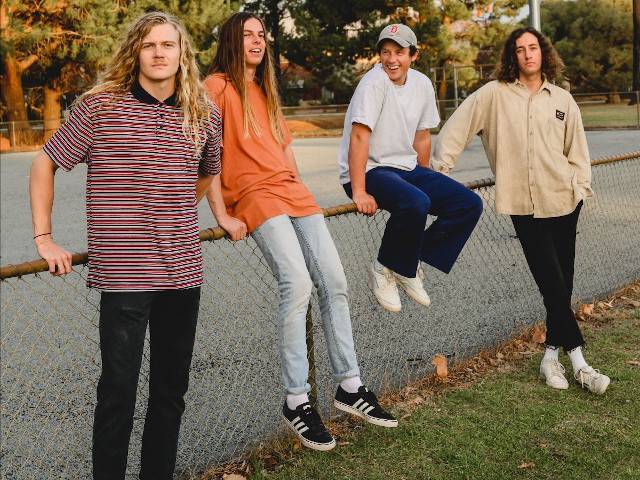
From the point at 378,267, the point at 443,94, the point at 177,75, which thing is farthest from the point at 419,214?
the point at 443,94

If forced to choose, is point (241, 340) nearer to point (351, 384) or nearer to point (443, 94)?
point (351, 384)

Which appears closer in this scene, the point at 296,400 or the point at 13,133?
the point at 296,400

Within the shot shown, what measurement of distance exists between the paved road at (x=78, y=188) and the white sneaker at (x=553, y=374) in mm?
7511

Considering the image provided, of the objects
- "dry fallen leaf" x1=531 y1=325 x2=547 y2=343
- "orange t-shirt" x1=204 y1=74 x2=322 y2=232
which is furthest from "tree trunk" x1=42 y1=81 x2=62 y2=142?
"orange t-shirt" x1=204 y1=74 x2=322 y2=232

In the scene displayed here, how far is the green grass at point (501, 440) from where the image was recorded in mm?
3617

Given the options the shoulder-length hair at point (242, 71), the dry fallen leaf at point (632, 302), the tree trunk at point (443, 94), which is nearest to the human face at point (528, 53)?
the shoulder-length hair at point (242, 71)

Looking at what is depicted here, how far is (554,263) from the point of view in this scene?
14.5 feet

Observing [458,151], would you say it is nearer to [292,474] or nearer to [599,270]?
[292,474]

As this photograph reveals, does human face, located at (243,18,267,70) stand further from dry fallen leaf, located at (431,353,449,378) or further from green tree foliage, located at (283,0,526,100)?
green tree foliage, located at (283,0,526,100)

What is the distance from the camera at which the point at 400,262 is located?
13.8ft

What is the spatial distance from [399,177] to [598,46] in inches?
1824

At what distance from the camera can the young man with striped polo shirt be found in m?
2.80

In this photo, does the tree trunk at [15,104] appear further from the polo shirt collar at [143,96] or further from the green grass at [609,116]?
the polo shirt collar at [143,96]

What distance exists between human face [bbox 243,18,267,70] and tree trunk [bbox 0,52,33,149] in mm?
36309
